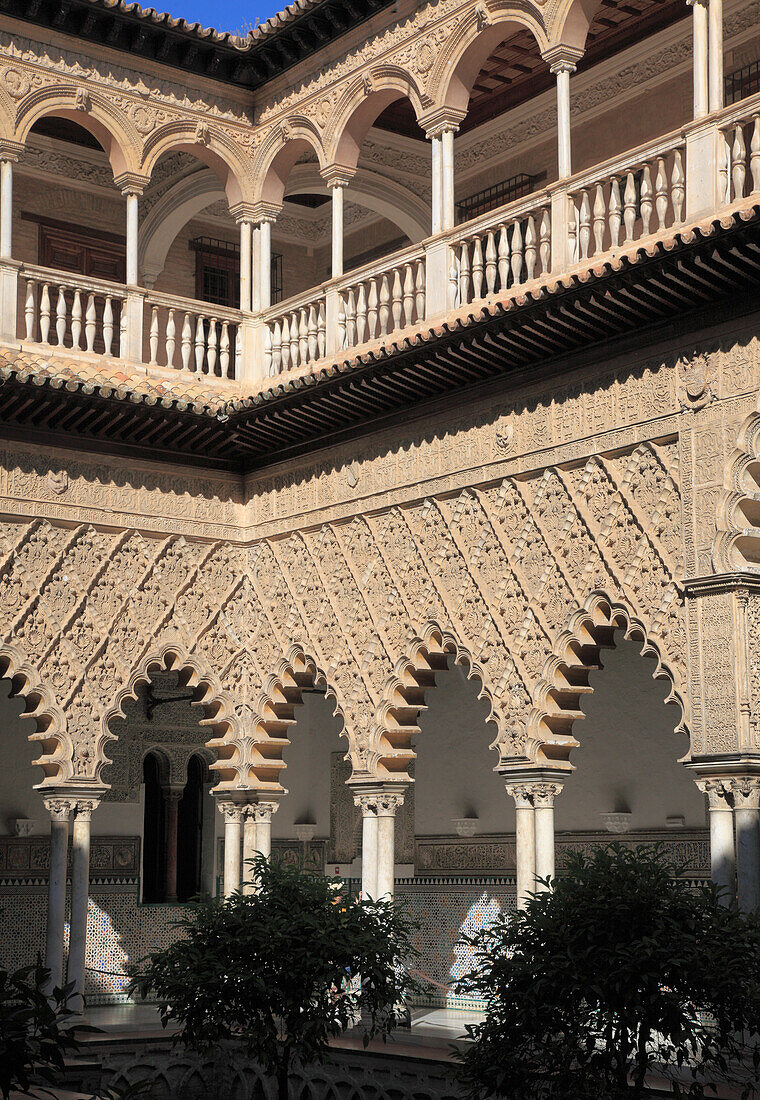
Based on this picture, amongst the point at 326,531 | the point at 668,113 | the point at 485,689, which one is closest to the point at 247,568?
the point at 326,531

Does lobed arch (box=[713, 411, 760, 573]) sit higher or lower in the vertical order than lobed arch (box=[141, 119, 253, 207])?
lower

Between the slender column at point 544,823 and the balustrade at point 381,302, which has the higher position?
the balustrade at point 381,302

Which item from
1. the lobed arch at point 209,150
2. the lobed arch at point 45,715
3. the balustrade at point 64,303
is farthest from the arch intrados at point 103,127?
the lobed arch at point 45,715

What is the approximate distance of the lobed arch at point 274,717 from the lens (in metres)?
11.4

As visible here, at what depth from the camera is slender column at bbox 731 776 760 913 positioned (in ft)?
25.8

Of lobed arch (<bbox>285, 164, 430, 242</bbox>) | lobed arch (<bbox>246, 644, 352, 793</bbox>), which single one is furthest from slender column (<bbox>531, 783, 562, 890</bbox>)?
lobed arch (<bbox>285, 164, 430, 242</bbox>)

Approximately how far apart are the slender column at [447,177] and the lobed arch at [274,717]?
312 cm

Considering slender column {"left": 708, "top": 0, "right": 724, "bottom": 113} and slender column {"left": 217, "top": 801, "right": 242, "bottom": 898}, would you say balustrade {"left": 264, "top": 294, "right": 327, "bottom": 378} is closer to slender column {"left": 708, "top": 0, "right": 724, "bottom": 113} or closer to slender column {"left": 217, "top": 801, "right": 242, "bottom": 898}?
slender column {"left": 217, "top": 801, "right": 242, "bottom": 898}

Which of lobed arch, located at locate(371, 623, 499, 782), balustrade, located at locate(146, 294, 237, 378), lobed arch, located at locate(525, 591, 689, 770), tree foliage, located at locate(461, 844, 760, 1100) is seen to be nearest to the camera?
tree foliage, located at locate(461, 844, 760, 1100)

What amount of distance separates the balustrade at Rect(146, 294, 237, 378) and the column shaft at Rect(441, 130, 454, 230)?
2061 mm

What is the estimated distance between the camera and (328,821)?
14.3 metres

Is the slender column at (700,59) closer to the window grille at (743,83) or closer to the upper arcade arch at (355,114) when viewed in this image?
the window grille at (743,83)

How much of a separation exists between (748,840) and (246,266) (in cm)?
615

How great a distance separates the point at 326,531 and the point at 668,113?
3.79m
